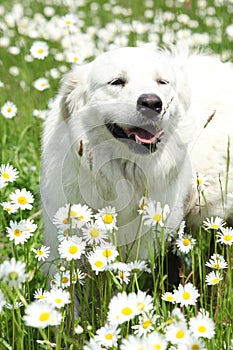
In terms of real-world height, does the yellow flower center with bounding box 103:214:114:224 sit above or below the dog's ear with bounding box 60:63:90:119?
below

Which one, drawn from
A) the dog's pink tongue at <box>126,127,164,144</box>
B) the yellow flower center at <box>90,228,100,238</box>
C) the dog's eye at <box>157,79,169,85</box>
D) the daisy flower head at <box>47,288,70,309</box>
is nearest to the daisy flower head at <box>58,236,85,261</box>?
the yellow flower center at <box>90,228,100,238</box>

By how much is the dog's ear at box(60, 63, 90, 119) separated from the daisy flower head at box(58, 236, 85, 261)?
1312 mm

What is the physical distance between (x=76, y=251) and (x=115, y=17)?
553 cm

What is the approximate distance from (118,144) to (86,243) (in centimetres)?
58

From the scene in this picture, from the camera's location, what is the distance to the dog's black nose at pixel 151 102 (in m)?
2.98

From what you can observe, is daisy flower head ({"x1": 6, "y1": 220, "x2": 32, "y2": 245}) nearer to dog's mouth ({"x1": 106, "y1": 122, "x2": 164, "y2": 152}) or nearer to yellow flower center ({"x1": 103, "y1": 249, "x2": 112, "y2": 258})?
yellow flower center ({"x1": 103, "y1": 249, "x2": 112, "y2": 258})

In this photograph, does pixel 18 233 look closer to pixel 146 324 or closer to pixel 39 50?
pixel 146 324

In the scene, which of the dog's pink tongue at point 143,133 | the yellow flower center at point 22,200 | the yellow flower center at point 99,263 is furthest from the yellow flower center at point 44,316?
the dog's pink tongue at point 143,133

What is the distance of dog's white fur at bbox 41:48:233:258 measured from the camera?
10.6 feet

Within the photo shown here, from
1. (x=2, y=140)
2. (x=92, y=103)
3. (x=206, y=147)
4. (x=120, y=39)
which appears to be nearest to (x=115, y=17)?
(x=120, y=39)

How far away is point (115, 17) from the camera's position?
734 cm

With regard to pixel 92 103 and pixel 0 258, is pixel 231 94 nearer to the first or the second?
pixel 92 103

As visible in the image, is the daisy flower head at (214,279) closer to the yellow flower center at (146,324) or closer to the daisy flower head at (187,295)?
the daisy flower head at (187,295)

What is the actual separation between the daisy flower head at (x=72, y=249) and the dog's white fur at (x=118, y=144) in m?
0.91
